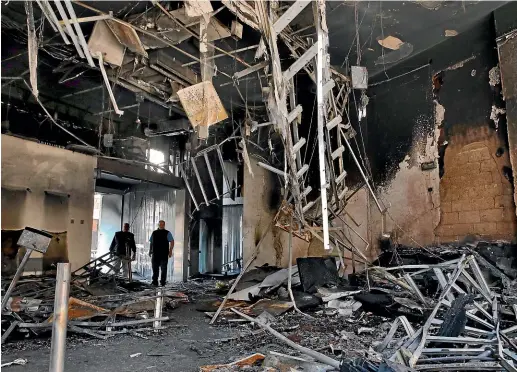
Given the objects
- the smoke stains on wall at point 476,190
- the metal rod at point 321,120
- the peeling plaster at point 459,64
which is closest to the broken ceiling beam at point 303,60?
the metal rod at point 321,120

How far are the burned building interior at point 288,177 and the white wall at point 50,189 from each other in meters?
0.03

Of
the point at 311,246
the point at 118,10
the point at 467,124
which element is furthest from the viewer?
the point at 311,246

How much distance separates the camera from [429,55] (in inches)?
262

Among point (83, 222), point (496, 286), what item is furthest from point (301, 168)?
point (83, 222)

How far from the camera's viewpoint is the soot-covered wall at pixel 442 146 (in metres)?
5.60

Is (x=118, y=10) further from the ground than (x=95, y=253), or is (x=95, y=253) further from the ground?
(x=118, y=10)

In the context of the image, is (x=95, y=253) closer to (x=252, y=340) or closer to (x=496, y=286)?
(x=252, y=340)

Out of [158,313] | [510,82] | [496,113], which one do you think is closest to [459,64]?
[510,82]

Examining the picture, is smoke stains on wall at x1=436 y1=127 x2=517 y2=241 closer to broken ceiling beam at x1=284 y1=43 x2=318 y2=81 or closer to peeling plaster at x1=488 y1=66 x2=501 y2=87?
peeling plaster at x1=488 y1=66 x2=501 y2=87

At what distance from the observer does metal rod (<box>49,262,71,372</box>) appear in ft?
6.80

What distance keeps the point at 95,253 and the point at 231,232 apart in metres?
4.90

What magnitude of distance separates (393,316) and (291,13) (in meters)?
3.54

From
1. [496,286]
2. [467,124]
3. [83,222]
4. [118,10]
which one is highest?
[118,10]

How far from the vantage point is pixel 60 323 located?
6.86ft
